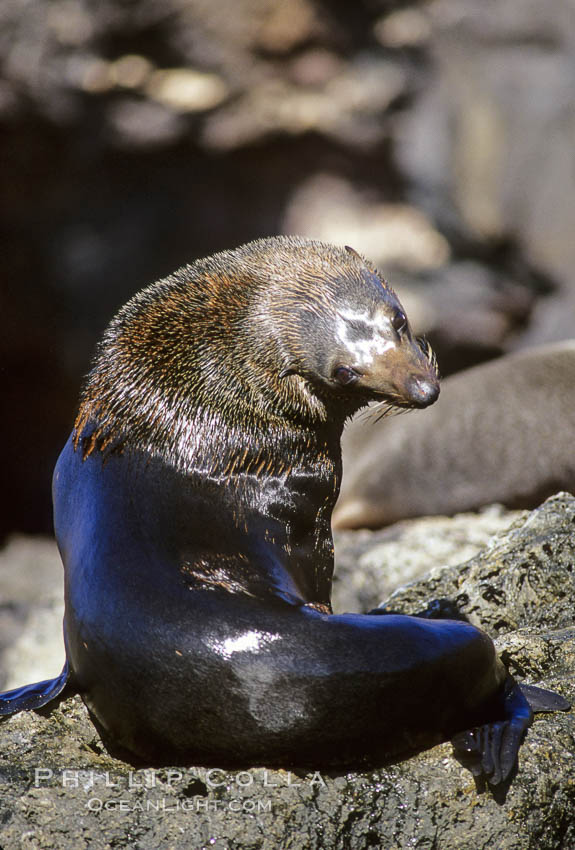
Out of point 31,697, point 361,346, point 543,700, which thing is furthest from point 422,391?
point 31,697

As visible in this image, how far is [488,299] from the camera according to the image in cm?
1264

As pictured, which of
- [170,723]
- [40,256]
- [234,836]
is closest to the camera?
[234,836]

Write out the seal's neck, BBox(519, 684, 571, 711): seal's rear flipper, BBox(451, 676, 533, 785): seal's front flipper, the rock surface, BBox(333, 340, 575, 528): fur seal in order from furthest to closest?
BBox(333, 340, 575, 528): fur seal → the seal's neck → BBox(519, 684, 571, 711): seal's rear flipper → BBox(451, 676, 533, 785): seal's front flipper → the rock surface

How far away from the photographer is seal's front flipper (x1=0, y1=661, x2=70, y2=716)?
2.83 m

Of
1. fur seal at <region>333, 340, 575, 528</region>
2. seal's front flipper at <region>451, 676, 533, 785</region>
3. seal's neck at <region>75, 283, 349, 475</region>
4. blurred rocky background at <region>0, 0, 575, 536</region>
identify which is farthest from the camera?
blurred rocky background at <region>0, 0, 575, 536</region>

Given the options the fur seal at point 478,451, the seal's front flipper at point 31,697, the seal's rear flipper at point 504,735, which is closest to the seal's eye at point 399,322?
the seal's rear flipper at point 504,735

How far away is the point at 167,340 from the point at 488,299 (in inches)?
400

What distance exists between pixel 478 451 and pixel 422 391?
571 cm

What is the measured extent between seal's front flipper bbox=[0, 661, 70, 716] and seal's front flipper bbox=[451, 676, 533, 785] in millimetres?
1123

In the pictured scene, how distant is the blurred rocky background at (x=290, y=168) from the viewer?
11969 millimetres

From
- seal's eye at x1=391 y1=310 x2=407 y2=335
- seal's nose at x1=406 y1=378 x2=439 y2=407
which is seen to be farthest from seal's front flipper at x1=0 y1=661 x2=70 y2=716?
seal's eye at x1=391 y1=310 x2=407 y2=335

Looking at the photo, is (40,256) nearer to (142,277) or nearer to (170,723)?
(142,277)

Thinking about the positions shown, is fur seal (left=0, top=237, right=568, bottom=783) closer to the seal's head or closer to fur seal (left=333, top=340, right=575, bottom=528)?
the seal's head

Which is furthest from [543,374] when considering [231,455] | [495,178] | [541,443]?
[231,455]
